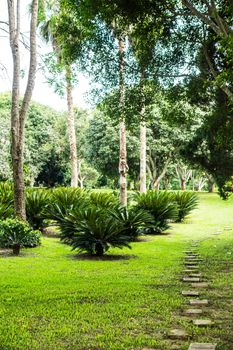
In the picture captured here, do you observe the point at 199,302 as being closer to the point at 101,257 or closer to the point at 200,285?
the point at 200,285

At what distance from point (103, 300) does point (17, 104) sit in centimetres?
822

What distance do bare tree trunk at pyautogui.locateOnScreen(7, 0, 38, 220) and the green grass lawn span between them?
6.56 feet

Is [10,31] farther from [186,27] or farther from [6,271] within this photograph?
[6,271]

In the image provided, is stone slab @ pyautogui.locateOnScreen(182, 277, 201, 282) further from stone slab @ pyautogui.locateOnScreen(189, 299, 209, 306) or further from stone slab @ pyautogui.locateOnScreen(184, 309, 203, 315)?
stone slab @ pyautogui.locateOnScreen(184, 309, 203, 315)

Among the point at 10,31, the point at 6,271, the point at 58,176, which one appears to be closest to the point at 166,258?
the point at 6,271

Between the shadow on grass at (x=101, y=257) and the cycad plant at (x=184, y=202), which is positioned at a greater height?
the cycad plant at (x=184, y=202)

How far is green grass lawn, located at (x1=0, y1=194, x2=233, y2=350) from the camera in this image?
4.29 m

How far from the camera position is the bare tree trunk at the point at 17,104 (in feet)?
40.7

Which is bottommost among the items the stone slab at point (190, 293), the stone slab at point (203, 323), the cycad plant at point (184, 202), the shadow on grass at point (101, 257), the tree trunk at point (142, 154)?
the shadow on grass at point (101, 257)

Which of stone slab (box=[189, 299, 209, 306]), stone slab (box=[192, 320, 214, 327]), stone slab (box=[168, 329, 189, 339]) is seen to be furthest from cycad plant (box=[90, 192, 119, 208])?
stone slab (box=[168, 329, 189, 339])

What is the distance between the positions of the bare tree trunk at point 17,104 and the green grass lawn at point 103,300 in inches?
78.7

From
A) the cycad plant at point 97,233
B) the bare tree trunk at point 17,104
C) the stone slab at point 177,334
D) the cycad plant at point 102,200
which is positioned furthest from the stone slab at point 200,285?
the cycad plant at point 102,200

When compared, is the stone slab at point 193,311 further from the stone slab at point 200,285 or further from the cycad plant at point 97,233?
the cycad plant at point 97,233

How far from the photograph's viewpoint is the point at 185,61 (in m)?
11.0
